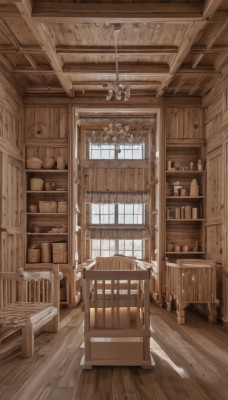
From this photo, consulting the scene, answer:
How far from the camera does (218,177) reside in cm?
708

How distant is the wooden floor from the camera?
3434mm

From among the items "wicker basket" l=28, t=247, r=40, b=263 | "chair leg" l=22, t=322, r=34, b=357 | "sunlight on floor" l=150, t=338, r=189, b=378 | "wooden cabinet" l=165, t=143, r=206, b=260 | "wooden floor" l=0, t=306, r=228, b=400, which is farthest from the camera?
"wooden cabinet" l=165, t=143, r=206, b=260

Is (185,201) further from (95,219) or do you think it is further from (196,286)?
(196,286)

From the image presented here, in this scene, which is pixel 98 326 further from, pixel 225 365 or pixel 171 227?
pixel 171 227

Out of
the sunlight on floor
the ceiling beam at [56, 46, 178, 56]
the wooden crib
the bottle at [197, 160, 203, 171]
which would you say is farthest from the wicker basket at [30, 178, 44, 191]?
the wooden crib

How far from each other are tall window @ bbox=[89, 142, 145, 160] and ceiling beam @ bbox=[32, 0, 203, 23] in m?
4.54

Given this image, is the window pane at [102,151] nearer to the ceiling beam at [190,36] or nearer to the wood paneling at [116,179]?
the wood paneling at [116,179]

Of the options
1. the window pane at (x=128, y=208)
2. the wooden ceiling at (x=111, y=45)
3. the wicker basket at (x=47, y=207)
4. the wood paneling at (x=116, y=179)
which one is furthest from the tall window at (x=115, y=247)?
the wooden ceiling at (x=111, y=45)

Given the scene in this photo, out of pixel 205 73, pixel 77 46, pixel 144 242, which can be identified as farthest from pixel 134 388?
pixel 144 242

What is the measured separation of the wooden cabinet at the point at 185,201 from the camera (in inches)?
310

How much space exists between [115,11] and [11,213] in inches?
143

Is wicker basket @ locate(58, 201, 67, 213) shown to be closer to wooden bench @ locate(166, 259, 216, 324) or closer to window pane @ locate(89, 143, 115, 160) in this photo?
window pane @ locate(89, 143, 115, 160)

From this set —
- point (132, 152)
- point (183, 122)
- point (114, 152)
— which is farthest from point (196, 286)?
point (114, 152)

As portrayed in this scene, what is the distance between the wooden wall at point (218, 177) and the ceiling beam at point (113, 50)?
3.93 feet
